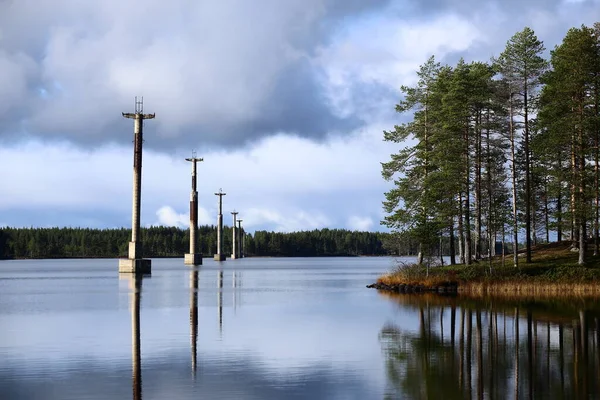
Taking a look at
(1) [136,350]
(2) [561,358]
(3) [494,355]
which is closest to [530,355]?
(2) [561,358]

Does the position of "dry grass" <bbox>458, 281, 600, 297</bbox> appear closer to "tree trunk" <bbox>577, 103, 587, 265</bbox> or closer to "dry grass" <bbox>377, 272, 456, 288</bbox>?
"dry grass" <bbox>377, 272, 456, 288</bbox>

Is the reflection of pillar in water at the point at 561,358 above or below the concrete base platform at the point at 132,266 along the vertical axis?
below

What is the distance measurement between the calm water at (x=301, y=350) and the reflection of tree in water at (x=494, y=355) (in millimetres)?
54

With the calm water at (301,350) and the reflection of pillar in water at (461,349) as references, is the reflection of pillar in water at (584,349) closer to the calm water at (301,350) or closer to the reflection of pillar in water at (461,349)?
the calm water at (301,350)

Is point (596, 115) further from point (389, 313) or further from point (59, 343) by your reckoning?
point (59, 343)

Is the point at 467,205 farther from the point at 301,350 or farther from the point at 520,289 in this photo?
the point at 301,350

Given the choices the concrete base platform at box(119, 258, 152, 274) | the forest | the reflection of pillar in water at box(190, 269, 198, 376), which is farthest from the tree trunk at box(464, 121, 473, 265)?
the concrete base platform at box(119, 258, 152, 274)

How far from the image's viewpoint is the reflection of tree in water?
23.0 metres

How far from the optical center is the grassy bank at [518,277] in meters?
59.4

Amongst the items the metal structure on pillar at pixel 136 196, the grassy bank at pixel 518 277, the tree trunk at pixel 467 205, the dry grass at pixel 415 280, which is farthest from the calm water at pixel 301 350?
the metal structure on pillar at pixel 136 196

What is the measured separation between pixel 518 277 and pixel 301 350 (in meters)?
33.6

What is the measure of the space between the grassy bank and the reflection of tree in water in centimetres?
1320

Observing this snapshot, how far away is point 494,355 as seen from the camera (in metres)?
29.6

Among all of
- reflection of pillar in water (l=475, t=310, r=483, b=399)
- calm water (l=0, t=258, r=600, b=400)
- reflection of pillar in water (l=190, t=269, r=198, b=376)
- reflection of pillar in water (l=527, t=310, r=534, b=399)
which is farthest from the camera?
reflection of pillar in water (l=190, t=269, r=198, b=376)
